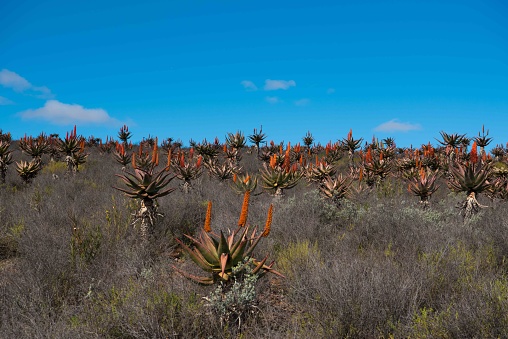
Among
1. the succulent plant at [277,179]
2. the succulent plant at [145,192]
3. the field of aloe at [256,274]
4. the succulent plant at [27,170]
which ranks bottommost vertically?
the field of aloe at [256,274]

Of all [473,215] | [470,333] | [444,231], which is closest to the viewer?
[470,333]

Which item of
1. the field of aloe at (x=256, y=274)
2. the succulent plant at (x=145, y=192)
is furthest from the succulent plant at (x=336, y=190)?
the succulent plant at (x=145, y=192)

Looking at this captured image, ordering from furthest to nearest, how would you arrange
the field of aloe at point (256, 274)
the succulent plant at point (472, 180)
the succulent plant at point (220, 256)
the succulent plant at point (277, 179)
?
the succulent plant at point (277, 179)
the succulent plant at point (472, 180)
the succulent plant at point (220, 256)
the field of aloe at point (256, 274)

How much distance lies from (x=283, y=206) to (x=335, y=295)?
464cm

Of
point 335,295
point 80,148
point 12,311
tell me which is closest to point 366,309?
point 335,295

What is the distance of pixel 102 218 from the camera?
23.1 ft

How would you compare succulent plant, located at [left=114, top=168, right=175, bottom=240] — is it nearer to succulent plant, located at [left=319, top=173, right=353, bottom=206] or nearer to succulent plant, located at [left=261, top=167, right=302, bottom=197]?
succulent plant, located at [left=261, top=167, right=302, bottom=197]

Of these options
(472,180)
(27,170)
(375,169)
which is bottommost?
(472,180)

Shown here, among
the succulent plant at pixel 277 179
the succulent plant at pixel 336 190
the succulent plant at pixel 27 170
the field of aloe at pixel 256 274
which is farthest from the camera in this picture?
the succulent plant at pixel 27 170

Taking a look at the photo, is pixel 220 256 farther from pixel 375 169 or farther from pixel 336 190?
pixel 375 169

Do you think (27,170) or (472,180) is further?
(27,170)

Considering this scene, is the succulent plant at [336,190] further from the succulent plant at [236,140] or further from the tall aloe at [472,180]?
the succulent plant at [236,140]

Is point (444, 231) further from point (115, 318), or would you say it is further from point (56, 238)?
point (56, 238)

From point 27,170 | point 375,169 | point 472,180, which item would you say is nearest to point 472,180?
point 472,180
